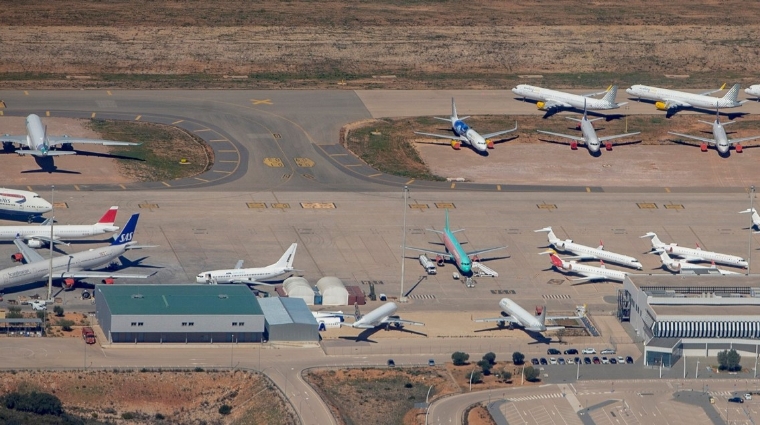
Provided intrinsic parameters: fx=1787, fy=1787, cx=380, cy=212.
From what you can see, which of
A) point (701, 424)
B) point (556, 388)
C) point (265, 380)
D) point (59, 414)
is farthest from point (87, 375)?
point (701, 424)

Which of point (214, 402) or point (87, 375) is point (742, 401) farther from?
point (87, 375)

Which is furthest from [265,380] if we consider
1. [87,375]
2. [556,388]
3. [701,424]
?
[701,424]

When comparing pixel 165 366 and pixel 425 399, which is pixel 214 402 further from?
pixel 425 399

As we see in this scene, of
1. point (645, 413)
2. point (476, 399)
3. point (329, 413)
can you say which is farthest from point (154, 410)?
point (645, 413)

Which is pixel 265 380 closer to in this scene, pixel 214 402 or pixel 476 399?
pixel 214 402
